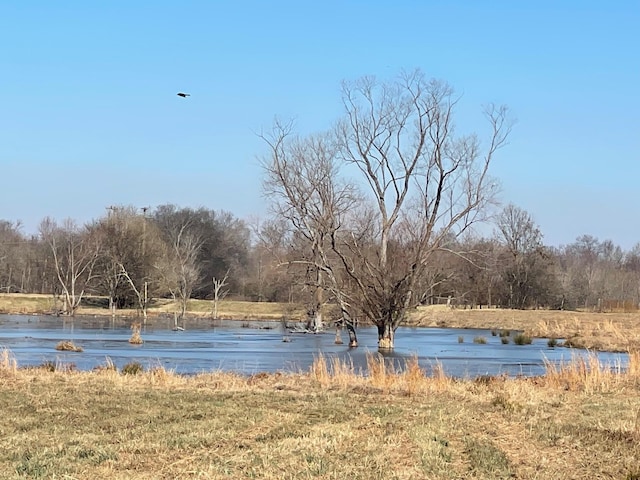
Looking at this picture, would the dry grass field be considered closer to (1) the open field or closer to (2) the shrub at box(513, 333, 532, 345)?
(1) the open field

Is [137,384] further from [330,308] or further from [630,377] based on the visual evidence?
[330,308]

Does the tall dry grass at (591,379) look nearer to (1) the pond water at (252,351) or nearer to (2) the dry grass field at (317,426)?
(2) the dry grass field at (317,426)

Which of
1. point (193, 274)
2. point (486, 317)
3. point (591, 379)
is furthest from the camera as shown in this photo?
point (193, 274)

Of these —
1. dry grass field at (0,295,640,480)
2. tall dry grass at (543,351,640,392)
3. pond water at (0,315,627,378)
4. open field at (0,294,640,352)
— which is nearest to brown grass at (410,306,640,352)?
open field at (0,294,640,352)

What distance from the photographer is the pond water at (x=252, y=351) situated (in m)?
26.1

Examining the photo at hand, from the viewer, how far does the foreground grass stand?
8117 millimetres

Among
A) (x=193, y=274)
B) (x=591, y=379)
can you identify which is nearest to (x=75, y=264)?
(x=193, y=274)

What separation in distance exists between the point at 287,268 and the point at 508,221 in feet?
139

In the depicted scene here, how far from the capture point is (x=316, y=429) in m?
10.3

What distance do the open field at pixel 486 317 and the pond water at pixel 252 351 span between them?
3.44 metres

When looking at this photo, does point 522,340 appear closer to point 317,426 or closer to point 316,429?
point 317,426

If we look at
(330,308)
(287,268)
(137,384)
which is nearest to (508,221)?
(330,308)

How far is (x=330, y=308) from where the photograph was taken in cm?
5803

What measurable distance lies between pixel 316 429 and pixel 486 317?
187 ft
